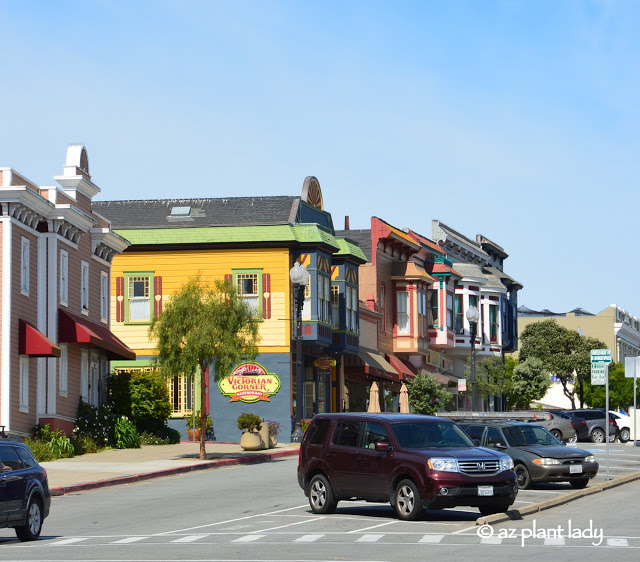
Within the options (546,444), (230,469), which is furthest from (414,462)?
(230,469)

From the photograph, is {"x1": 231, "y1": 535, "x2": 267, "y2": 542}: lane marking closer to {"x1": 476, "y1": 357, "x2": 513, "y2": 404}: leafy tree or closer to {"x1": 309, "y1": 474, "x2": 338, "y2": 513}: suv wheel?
{"x1": 309, "y1": 474, "x2": 338, "y2": 513}: suv wheel

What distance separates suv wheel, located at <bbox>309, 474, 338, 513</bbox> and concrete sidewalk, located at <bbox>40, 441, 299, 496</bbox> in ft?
28.7

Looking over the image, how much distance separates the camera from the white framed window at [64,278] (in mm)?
40469

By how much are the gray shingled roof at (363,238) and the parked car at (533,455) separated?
36.6 m

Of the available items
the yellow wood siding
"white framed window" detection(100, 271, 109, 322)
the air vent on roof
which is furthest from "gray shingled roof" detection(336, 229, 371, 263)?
"white framed window" detection(100, 271, 109, 322)

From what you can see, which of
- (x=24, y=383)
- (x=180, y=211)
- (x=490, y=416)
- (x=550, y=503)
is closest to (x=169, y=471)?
(x=24, y=383)

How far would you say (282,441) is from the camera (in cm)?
5069

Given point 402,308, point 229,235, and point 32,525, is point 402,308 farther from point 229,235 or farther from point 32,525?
point 32,525

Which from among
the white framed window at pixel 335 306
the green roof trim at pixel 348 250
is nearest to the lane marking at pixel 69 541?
the white framed window at pixel 335 306

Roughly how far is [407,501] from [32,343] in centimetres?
1956

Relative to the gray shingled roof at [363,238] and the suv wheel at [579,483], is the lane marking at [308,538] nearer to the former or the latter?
the suv wheel at [579,483]

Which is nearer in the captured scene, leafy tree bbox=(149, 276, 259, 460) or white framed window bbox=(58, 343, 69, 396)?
leafy tree bbox=(149, 276, 259, 460)

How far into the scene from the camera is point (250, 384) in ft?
168

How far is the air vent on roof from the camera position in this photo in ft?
180
